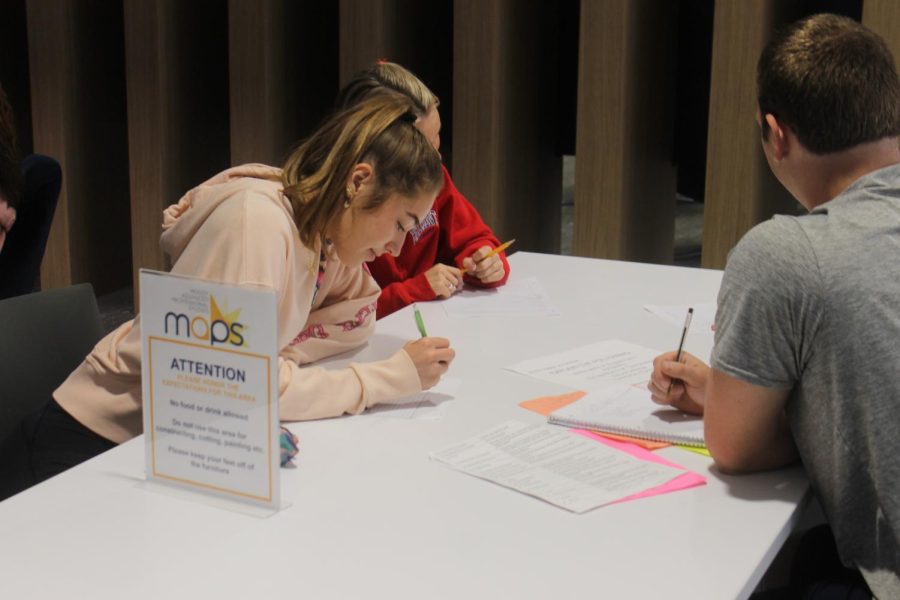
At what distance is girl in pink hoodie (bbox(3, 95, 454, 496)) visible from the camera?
158 centimetres

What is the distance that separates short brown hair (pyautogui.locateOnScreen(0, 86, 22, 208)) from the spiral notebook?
1092 mm

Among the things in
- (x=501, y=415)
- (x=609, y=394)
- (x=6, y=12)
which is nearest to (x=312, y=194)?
(x=501, y=415)

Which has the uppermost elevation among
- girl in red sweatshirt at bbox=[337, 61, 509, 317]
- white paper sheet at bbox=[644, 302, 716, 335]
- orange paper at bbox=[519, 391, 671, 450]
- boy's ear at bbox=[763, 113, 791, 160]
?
boy's ear at bbox=[763, 113, 791, 160]

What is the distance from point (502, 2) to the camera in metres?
3.68

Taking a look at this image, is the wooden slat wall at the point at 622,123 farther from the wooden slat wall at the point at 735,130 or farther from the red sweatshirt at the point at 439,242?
the red sweatshirt at the point at 439,242

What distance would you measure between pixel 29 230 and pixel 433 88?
6.48 feet

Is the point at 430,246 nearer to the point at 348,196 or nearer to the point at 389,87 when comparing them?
the point at 389,87

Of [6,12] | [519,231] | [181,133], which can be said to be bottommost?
[519,231]

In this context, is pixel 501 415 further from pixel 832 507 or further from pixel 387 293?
pixel 387 293

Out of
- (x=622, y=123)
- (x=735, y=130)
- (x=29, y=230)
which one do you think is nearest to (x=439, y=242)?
(x=29, y=230)

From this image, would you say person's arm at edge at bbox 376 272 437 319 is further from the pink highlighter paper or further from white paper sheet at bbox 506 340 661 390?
the pink highlighter paper

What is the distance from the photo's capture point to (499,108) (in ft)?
12.3

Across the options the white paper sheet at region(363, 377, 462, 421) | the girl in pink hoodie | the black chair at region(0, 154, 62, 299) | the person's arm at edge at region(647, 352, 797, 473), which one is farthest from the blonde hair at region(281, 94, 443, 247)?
the black chair at region(0, 154, 62, 299)

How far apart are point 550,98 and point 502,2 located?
0.49m
